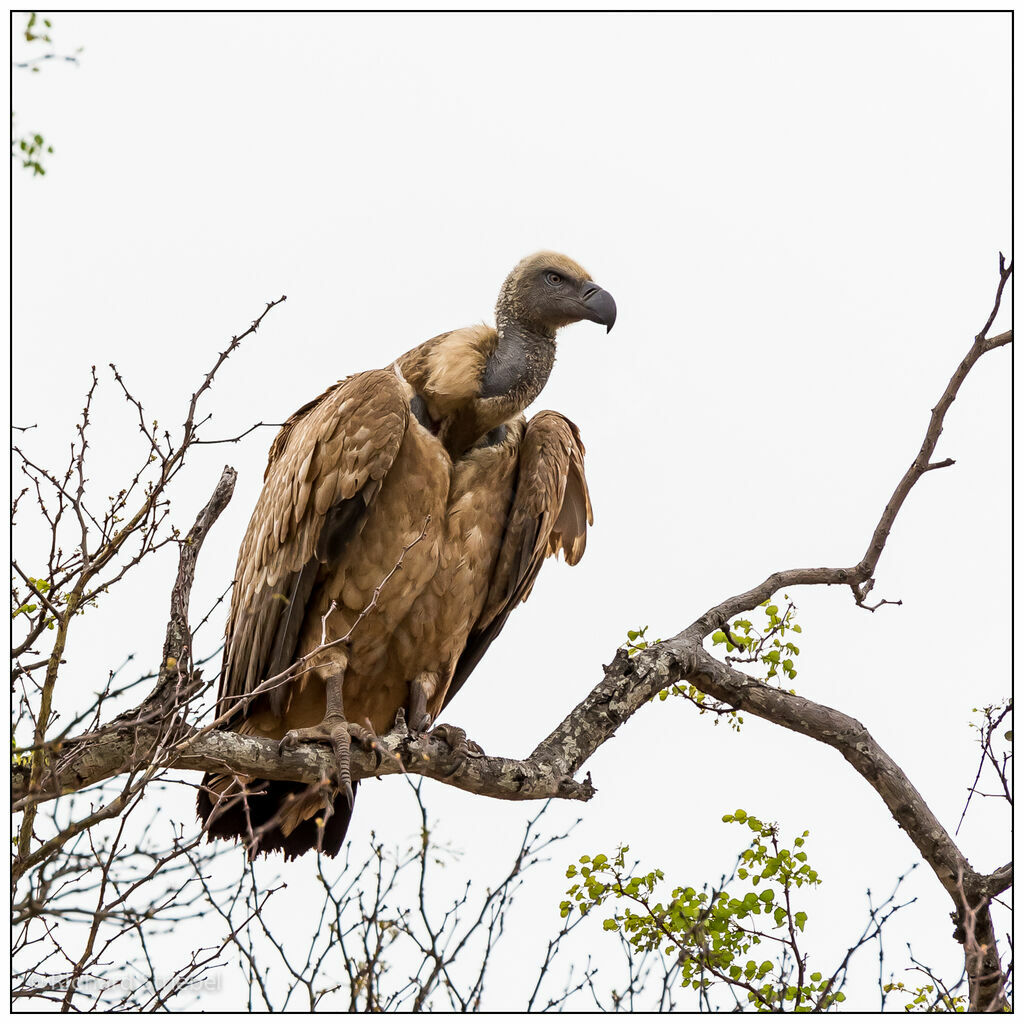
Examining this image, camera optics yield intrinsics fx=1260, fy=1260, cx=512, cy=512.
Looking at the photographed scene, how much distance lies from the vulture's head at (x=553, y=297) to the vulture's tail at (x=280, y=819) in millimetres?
2317

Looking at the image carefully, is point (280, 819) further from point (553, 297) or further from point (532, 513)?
point (553, 297)

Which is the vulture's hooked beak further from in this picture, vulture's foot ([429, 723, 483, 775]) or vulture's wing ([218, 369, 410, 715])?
vulture's foot ([429, 723, 483, 775])

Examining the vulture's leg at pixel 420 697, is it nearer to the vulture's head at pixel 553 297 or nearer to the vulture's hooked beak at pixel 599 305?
the vulture's head at pixel 553 297

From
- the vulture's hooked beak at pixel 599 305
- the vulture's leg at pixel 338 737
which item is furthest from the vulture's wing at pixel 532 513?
the vulture's leg at pixel 338 737

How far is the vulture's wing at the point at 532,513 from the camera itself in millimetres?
5898

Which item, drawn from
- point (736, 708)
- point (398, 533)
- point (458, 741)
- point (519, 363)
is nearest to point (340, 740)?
point (458, 741)

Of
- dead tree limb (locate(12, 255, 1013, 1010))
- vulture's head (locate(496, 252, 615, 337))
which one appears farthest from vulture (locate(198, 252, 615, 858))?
dead tree limb (locate(12, 255, 1013, 1010))

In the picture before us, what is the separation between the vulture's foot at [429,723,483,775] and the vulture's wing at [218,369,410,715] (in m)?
0.76

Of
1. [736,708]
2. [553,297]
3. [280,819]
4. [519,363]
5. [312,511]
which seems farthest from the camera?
[553,297]

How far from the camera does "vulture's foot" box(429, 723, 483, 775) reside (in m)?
5.20

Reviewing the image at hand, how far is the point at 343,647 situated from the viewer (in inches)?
223

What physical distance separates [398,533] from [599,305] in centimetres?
144

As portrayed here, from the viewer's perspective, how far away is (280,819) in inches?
223

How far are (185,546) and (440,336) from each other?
175 cm
